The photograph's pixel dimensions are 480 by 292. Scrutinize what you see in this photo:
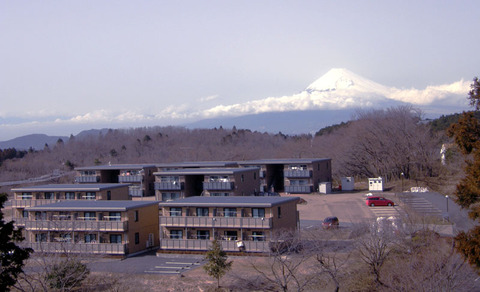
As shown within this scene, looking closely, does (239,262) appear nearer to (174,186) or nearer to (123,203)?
(123,203)

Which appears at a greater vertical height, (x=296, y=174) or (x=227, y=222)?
(x=296, y=174)

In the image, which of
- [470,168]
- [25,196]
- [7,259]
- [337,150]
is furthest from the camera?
[337,150]

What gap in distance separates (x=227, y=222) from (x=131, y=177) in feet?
68.3

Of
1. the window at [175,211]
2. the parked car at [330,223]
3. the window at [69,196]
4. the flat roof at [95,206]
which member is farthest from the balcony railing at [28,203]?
the parked car at [330,223]

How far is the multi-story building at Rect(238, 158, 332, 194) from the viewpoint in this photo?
1687 inches

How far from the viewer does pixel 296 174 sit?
141 feet

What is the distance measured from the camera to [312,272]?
2000 centimetres

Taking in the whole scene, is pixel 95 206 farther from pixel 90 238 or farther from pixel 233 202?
pixel 233 202

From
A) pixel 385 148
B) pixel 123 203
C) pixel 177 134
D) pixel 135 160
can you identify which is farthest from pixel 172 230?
pixel 177 134

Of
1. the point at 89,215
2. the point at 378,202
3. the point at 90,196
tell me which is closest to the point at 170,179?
the point at 90,196

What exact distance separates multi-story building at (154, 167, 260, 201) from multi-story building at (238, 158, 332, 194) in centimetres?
751

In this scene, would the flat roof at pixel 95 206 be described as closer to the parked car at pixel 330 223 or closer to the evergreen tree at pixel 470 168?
the parked car at pixel 330 223

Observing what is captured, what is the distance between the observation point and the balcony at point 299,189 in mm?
42812

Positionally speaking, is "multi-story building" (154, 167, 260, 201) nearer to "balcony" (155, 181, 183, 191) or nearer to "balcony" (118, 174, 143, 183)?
"balcony" (155, 181, 183, 191)
